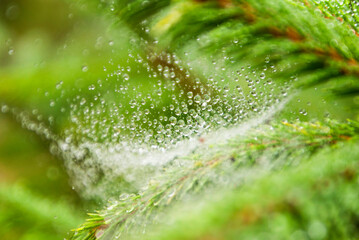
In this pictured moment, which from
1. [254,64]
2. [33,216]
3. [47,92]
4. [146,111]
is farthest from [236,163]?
[47,92]

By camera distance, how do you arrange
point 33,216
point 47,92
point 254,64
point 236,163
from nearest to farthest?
point 236,163
point 254,64
point 33,216
point 47,92

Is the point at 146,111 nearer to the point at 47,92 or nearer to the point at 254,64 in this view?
the point at 47,92

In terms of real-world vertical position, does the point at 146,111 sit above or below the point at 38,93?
below

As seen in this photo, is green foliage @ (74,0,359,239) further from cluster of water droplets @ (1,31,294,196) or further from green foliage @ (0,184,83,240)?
green foliage @ (0,184,83,240)

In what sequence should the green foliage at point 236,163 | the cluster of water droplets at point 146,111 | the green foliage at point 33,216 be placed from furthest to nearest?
the green foliage at point 33,216, the cluster of water droplets at point 146,111, the green foliage at point 236,163

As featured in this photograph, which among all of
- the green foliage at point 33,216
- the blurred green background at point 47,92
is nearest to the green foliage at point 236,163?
the blurred green background at point 47,92

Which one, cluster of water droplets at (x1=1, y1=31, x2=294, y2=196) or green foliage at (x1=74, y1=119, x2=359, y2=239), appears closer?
green foliage at (x1=74, y1=119, x2=359, y2=239)

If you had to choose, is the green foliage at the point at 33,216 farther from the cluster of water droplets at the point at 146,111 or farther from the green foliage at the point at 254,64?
the green foliage at the point at 254,64

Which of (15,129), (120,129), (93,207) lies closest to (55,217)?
(93,207)

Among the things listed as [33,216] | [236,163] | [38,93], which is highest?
[38,93]

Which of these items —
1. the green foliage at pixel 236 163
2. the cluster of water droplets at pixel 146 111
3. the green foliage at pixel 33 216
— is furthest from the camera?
the green foliage at pixel 33 216

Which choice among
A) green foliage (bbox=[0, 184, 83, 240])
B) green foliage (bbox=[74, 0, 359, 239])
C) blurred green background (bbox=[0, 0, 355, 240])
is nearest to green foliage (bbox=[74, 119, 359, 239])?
green foliage (bbox=[74, 0, 359, 239])

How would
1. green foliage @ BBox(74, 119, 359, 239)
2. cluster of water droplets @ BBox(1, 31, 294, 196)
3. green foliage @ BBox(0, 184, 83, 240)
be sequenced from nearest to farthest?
green foliage @ BBox(74, 119, 359, 239), cluster of water droplets @ BBox(1, 31, 294, 196), green foliage @ BBox(0, 184, 83, 240)
